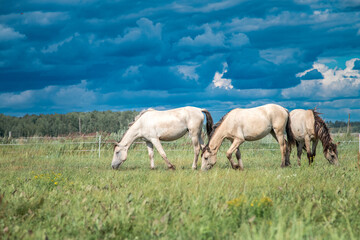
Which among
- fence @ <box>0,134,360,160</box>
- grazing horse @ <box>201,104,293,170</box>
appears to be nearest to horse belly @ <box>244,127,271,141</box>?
grazing horse @ <box>201,104,293,170</box>

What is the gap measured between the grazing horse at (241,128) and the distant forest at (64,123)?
48243mm

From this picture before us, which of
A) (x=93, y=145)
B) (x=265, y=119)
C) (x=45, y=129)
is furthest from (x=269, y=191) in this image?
(x=45, y=129)

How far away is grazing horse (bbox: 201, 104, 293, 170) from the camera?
10867 mm

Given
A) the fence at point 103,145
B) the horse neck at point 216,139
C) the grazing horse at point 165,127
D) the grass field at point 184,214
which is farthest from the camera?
the fence at point 103,145

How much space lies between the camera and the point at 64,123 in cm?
6356

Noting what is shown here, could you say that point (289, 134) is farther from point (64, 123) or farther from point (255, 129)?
point (64, 123)

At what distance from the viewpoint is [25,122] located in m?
62.6

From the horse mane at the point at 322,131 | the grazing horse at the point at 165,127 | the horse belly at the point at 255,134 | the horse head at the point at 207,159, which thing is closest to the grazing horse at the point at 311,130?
the horse mane at the point at 322,131

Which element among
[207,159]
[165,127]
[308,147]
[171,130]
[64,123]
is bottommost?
[207,159]

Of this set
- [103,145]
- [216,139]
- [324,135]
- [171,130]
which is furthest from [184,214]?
[103,145]

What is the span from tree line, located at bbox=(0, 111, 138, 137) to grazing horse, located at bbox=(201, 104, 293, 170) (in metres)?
48.2

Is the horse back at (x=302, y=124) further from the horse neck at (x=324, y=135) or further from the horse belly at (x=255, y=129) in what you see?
the horse belly at (x=255, y=129)

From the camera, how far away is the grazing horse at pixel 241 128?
10867mm

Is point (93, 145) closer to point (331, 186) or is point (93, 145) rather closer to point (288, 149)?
point (288, 149)
